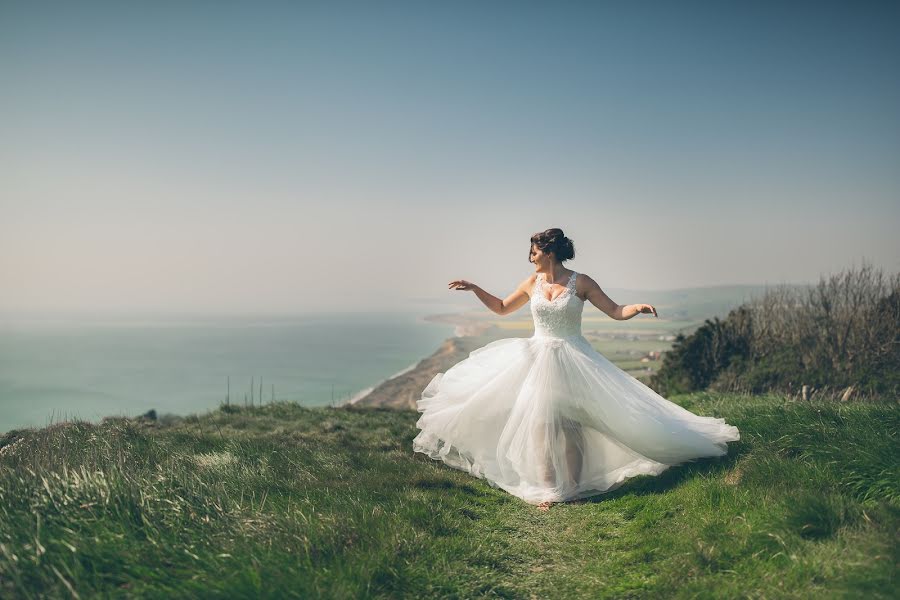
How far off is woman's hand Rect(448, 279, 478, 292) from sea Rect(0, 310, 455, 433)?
7.00 m

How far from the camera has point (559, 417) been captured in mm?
6906

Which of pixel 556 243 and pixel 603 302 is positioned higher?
pixel 556 243

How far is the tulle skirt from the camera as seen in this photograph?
673 cm

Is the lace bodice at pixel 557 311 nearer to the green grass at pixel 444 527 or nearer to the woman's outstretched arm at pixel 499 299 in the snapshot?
the woman's outstretched arm at pixel 499 299

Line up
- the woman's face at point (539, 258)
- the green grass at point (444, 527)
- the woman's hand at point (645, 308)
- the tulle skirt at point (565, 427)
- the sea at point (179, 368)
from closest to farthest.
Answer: the green grass at point (444, 527)
the tulle skirt at point (565, 427)
the woman's hand at point (645, 308)
the woman's face at point (539, 258)
the sea at point (179, 368)

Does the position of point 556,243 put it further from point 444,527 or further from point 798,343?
point 798,343

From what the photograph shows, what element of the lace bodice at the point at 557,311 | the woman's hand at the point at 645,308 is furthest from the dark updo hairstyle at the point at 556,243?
the woman's hand at the point at 645,308

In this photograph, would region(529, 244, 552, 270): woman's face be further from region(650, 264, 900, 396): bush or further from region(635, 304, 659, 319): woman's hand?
region(650, 264, 900, 396): bush

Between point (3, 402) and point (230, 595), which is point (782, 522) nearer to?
point (230, 595)

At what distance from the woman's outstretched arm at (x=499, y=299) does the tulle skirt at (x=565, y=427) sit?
65cm

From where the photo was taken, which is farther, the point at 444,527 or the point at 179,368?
the point at 179,368

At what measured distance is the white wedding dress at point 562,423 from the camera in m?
6.74

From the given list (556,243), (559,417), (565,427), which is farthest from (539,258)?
(565,427)

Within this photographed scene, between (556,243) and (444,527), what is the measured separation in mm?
3952
